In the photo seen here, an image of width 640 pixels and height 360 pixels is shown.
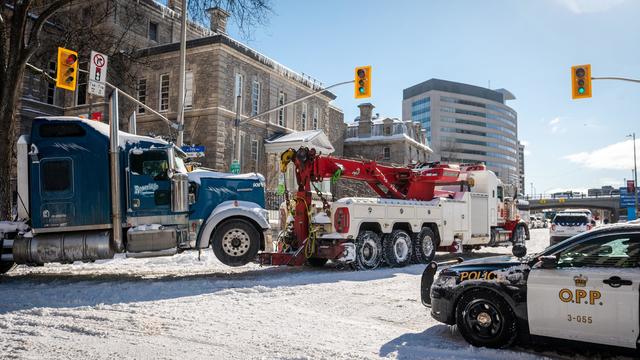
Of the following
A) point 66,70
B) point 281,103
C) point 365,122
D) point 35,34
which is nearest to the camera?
point 35,34

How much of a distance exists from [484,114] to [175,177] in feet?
476

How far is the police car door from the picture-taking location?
4.75m

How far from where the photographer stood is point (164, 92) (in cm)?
3347

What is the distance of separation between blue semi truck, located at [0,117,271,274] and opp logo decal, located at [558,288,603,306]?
6.96m

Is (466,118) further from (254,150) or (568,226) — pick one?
(568,226)

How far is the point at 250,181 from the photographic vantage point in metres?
11.2

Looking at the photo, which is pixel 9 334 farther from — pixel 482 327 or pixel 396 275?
pixel 396 275

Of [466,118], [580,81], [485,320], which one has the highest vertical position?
[466,118]

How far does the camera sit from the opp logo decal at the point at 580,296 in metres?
4.90

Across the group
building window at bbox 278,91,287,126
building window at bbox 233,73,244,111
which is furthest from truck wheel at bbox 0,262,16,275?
building window at bbox 278,91,287,126

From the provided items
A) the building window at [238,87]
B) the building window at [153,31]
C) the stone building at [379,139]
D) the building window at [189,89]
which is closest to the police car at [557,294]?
the building window at [238,87]

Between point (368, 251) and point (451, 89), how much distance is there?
137m

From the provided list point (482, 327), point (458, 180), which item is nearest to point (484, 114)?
point (458, 180)

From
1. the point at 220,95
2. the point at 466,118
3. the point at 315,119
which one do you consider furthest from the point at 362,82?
the point at 466,118
